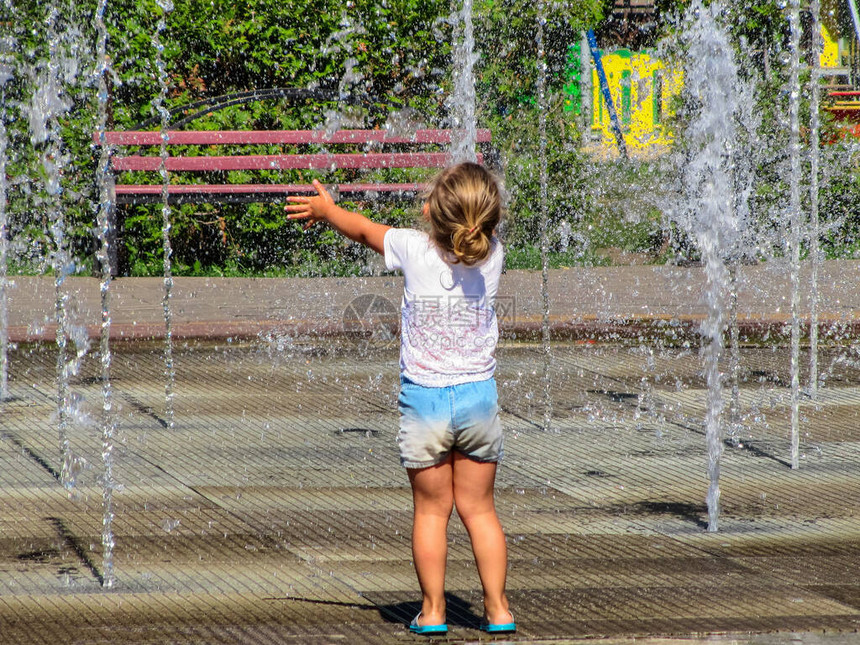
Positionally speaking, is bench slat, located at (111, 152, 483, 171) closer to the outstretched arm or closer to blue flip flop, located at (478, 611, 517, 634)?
the outstretched arm

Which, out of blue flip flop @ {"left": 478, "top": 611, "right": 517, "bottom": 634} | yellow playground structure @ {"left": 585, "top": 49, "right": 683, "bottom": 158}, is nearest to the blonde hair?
blue flip flop @ {"left": 478, "top": 611, "right": 517, "bottom": 634}

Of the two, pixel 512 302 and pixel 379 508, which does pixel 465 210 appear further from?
pixel 512 302

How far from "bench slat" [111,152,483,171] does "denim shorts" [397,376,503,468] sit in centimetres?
812

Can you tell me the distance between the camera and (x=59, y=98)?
12398 millimetres

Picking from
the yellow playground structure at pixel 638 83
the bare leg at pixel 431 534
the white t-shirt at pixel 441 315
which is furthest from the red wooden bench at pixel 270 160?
the bare leg at pixel 431 534

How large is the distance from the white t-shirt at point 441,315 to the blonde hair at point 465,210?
63mm

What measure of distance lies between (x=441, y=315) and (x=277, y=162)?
8390 mm

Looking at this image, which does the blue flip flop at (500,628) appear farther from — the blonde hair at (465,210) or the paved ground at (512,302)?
the paved ground at (512,302)

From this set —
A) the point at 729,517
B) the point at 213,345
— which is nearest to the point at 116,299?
the point at 213,345

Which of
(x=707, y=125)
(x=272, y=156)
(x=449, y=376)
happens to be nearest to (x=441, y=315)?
(x=449, y=376)

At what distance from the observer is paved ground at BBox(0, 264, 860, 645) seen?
3717 mm

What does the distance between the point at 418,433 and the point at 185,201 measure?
7.80 metres

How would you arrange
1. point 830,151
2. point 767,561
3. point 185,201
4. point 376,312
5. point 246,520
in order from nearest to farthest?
point 767,561, point 246,520, point 376,312, point 185,201, point 830,151

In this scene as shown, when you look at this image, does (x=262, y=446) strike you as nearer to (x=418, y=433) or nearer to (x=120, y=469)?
(x=120, y=469)
